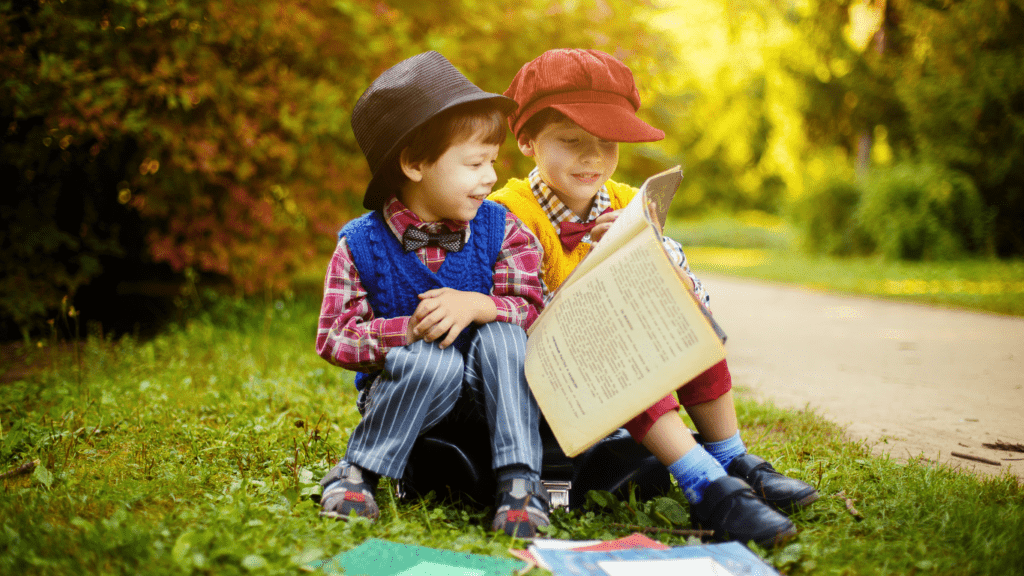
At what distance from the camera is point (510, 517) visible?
1.70 meters

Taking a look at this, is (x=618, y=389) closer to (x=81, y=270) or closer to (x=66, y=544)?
(x=66, y=544)

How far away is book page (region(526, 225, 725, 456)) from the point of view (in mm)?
1571

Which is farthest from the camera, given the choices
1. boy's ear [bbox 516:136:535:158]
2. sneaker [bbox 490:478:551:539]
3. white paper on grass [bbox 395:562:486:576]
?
boy's ear [bbox 516:136:535:158]

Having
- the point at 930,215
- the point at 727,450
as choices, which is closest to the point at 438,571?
the point at 727,450

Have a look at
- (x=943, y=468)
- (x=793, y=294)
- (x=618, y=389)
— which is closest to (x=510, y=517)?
(x=618, y=389)

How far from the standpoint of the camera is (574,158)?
2.17 metres

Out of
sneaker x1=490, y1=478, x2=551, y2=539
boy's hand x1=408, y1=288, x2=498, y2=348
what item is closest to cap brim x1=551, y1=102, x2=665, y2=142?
boy's hand x1=408, y1=288, x2=498, y2=348

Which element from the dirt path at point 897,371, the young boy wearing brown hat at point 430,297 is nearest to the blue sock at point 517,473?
the young boy wearing brown hat at point 430,297

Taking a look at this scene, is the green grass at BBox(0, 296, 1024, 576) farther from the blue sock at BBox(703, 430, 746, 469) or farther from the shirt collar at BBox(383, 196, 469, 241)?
the shirt collar at BBox(383, 196, 469, 241)

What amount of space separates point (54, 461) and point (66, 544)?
83cm

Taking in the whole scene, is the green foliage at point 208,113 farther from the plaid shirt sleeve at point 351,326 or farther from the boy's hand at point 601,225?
the plaid shirt sleeve at point 351,326

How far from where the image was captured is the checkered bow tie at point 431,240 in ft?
6.27

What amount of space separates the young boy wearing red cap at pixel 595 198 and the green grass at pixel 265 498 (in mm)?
170

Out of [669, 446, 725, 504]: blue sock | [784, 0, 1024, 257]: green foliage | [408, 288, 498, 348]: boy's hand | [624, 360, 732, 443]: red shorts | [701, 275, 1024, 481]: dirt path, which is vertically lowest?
[701, 275, 1024, 481]: dirt path
